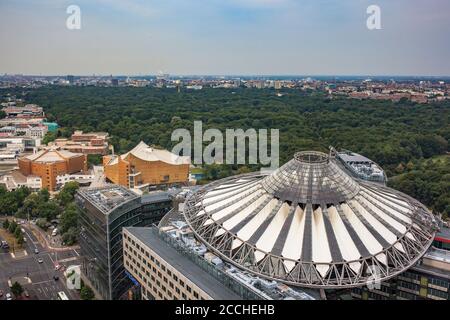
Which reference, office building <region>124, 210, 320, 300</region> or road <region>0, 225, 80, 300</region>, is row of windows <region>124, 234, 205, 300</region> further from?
road <region>0, 225, 80, 300</region>

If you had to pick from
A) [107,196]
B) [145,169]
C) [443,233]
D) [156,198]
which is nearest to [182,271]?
[156,198]

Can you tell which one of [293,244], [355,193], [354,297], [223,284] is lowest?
[354,297]

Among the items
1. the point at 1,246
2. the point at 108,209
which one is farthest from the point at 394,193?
the point at 1,246

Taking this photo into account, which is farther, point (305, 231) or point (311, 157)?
point (311, 157)

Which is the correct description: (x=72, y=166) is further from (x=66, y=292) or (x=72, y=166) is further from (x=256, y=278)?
(x=256, y=278)

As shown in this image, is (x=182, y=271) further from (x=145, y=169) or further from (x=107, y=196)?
(x=145, y=169)
